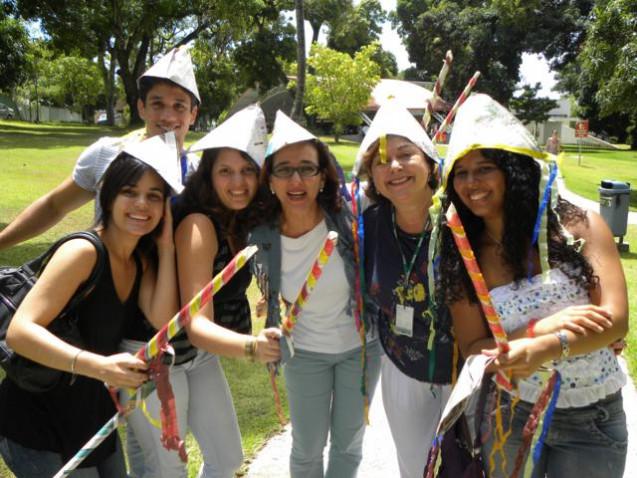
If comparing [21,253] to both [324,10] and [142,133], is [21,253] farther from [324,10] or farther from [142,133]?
[324,10]

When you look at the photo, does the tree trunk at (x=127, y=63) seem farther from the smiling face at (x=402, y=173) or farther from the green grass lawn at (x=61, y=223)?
the smiling face at (x=402, y=173)

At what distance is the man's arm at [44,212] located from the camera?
3.19 m

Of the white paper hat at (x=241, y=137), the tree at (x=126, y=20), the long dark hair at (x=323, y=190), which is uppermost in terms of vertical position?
the tree at (x=126, y=20)

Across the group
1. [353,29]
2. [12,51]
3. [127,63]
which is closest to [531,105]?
[353,29]

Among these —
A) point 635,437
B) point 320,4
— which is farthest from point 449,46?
point 635,437

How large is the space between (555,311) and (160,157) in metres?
1.60

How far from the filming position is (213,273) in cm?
257

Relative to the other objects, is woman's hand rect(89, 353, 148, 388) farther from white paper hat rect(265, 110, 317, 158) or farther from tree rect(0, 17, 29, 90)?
tree rect(0, 17, 29, 90)

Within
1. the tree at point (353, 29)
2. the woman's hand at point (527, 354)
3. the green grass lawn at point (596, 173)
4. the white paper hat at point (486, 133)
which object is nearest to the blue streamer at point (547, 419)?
→ the woman's hand at point (527, 354)

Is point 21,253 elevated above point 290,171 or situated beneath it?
situated beneath

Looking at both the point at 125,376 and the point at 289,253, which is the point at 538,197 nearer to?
the point at 289,253

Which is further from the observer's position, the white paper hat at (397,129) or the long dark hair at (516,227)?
the white paper hat at (397,129)

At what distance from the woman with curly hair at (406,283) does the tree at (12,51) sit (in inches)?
982

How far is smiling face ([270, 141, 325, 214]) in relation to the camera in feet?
8.83
